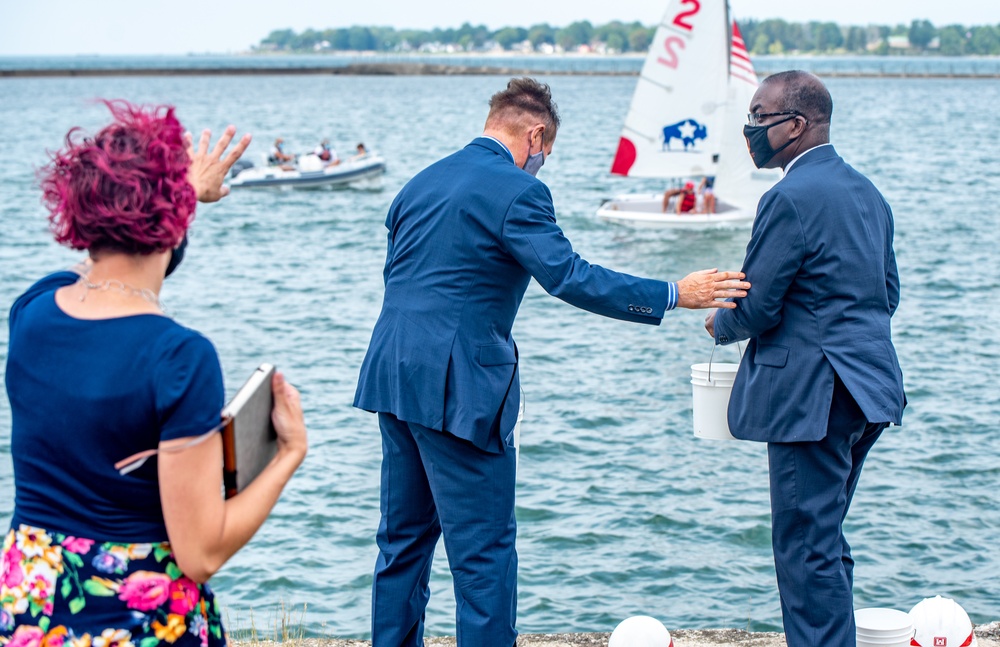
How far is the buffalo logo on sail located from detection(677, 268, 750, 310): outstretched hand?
20872mm

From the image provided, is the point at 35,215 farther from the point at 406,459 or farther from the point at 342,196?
the point at 406,459

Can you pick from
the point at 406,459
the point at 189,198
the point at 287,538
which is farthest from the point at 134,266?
the point at 287,538

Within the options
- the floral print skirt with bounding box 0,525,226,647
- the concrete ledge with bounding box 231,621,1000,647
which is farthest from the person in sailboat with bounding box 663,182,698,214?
the floral print skirt with bounding box 0,525,226,647

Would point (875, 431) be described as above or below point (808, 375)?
below

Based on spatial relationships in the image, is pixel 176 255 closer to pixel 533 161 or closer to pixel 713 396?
pixel 533 161

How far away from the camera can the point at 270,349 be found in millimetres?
15031

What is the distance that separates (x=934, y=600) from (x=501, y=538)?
5.05 feet

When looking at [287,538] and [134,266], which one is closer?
[134,266]

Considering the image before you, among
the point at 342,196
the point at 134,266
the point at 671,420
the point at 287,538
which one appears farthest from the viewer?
the point at 342,196

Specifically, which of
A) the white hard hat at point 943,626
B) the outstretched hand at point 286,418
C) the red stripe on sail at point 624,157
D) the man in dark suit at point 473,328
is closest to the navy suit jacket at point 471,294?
the man in dark suit at point 473,328

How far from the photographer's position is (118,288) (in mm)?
2043

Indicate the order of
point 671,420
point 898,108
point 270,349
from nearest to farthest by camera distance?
point 671,420 < point 270,349 < point 898,108

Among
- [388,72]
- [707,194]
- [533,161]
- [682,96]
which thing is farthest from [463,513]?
[388,72]

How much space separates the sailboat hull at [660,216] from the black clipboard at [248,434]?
64.6 feet
